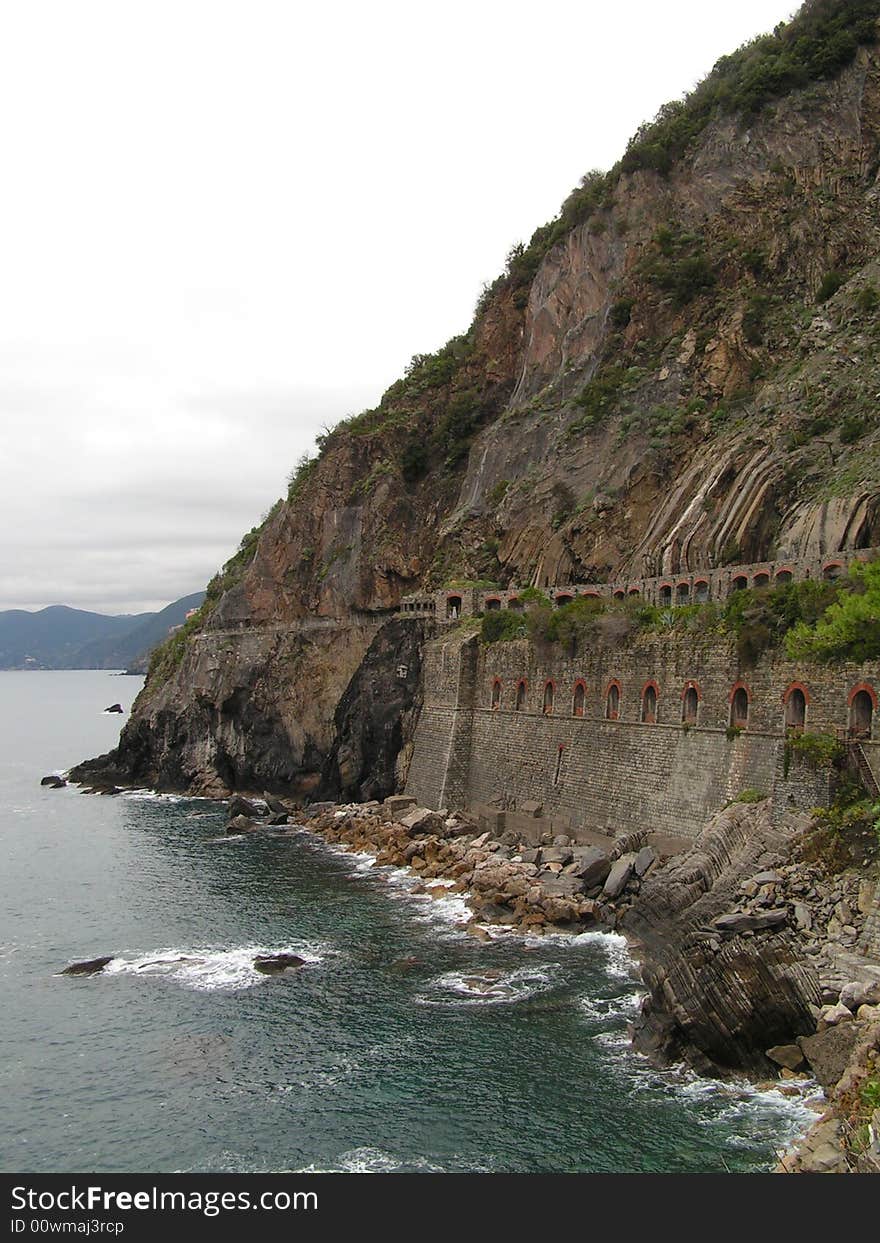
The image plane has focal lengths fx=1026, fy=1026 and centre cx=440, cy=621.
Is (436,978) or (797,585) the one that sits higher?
(797,585)

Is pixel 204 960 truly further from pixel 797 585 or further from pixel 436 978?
pixel 797 585

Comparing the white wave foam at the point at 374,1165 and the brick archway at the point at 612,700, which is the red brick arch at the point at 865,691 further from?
the white wave foam at the point at 374,1165

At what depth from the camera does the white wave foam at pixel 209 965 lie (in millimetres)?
29656

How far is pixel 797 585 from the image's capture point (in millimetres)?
32500

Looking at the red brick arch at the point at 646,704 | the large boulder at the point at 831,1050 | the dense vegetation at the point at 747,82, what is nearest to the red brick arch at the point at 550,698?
the red brick arch at the point at 646,704

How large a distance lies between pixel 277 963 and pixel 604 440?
3702cm

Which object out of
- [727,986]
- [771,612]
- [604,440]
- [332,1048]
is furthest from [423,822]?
[727,986]

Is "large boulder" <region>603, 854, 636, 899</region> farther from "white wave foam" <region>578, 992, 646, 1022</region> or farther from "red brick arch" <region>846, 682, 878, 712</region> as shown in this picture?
"red brick arch" <region>846, 682, 878, 712</region>

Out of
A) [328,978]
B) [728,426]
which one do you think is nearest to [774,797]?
[328,978]

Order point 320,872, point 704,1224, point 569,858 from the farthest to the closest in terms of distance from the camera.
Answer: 1. point 320,872
2. point 569,858
3. point 704,1224

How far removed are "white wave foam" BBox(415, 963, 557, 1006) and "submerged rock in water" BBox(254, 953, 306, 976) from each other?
15.3 ft

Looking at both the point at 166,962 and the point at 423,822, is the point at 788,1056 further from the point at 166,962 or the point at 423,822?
the point at 423,822

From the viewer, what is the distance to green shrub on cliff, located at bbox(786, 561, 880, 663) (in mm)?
28500

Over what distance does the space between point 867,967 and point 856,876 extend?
12.0ft
